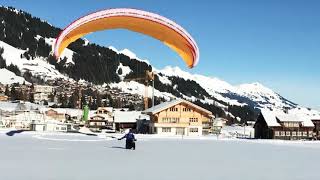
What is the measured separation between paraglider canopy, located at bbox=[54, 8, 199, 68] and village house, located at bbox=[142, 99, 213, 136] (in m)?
50.1

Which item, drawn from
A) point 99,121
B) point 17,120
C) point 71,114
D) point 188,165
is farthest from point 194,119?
point 71,114

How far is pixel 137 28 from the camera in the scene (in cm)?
2562

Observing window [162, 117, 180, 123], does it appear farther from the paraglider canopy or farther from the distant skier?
the distant skier

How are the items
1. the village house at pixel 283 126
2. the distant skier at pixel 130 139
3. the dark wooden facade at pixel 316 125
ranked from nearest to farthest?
the distant skier at pixel 130 139
the village house at pixel 283 126
the dark wooden facade at pixel 316 125

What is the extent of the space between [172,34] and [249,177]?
12.1 m

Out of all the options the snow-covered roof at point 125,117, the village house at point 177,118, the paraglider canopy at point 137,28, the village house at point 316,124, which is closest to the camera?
the paraglider canopy at point 137,28

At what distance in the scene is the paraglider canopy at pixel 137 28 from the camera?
74.5 ft

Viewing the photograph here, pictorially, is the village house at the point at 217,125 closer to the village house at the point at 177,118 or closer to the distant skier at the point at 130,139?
the village house at the point at 177,118

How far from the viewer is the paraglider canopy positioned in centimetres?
2270

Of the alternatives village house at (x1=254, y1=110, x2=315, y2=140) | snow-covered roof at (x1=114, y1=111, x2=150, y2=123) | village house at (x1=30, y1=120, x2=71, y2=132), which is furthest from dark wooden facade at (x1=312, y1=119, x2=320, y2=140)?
village house at (x1=30, y1=120, x2=71, y2=132)

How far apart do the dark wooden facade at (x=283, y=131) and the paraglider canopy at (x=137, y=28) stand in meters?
60.5

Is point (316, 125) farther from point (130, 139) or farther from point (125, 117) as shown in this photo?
point (130, 139)

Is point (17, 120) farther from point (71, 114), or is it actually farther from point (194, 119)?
point (71, 114)

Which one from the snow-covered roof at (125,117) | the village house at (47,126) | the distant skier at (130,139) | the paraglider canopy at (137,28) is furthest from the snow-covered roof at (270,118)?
the distant skier at (130,139)
